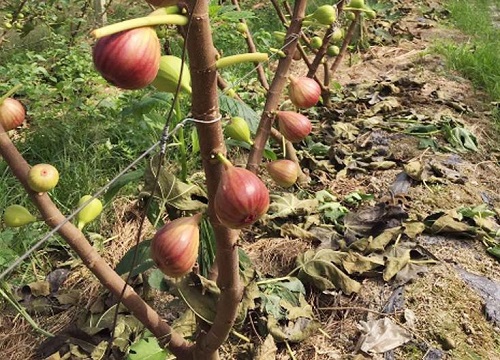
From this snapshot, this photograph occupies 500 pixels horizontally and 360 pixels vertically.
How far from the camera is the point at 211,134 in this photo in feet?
2.53

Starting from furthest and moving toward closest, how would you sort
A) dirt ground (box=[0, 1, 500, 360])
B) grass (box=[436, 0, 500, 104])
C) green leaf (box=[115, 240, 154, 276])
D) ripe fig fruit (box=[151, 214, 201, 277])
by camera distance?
grass (box=[436, 0, 500, 104]) → dirt ground (box=[0, 1, 500, 360]) → green leaf (box=[115, 240, 154, 276]) → ripe fig fruit (box=[151, 214, 201, 277])

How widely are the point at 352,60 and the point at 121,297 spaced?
343 cm

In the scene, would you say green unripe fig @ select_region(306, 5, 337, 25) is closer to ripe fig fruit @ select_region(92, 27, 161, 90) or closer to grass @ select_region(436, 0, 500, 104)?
ripe fig fruit @ select_region(92, 27, 161, 90)

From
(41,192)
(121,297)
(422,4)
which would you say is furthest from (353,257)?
(422,4)

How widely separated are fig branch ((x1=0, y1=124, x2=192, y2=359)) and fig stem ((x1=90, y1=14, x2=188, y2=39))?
0.42m

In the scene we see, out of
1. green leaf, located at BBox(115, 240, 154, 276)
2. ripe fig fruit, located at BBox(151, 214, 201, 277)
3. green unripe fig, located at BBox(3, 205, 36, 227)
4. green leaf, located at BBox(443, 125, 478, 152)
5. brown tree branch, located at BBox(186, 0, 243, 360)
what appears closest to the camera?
brown tree branch, located at BBox(186, 0, 243, 360)

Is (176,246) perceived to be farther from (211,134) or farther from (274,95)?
(274,95)

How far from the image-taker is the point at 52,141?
2514 millimetres

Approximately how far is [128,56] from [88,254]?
543mm

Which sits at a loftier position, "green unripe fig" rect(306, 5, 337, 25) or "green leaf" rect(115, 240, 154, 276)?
"green unripe fig" rect(306, 5, 337, 25)

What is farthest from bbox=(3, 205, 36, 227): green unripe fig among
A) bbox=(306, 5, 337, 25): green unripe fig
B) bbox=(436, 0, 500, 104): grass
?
bbox=(436, 0, 500, 104): grass

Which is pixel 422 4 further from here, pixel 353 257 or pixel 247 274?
pixel 247 274

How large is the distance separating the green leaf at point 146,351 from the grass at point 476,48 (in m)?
2.70

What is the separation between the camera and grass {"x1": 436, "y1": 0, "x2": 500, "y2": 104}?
3.58m
